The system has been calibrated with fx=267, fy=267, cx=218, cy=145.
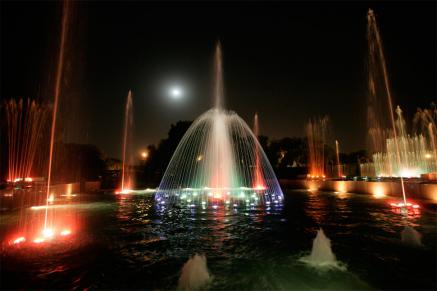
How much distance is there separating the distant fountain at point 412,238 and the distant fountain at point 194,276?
22.7ft

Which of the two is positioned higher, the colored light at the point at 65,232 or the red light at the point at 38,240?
the colored light at the point at 65,232

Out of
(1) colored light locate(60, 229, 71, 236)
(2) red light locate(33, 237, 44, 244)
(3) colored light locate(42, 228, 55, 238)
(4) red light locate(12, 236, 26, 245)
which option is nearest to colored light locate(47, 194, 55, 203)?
(3) colored light locate(42, 228, 55, 238)

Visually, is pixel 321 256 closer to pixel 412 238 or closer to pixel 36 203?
pixel 412 238

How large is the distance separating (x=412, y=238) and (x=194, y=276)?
738 cm

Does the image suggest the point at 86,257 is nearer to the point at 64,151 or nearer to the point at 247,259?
the point at 247,259

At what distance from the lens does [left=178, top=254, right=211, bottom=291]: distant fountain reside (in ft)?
19.2

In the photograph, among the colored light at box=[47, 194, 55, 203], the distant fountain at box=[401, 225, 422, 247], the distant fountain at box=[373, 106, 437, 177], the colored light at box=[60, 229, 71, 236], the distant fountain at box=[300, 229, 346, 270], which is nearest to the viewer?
the distant fountain at box=[300, 229, 346, 270]

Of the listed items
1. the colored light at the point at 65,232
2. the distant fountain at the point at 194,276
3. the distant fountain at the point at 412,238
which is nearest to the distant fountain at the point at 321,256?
the distant fountain at the point at 194,276

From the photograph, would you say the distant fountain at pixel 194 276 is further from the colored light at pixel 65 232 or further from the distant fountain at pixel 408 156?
the distant fountain at pixel 408 156

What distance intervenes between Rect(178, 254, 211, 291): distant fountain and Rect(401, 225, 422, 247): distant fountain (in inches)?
272

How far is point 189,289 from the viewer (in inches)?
227

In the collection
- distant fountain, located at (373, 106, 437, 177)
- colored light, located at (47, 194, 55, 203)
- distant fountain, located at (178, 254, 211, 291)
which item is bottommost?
distant fountain, located at (178, 254, 211, 291)

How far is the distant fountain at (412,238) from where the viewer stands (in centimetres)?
859

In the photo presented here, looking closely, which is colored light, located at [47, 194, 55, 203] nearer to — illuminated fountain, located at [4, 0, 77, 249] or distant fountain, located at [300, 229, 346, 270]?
illuminated fountain, located at [4, 0, 77, 249]
